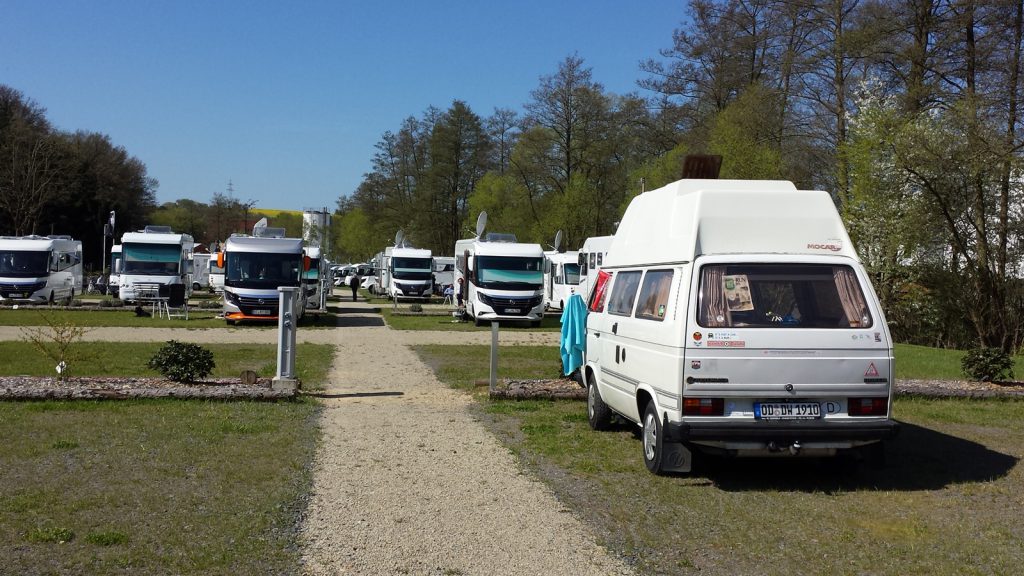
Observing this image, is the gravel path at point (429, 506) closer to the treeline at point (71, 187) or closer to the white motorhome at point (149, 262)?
the white motorhome at point (149, 262)

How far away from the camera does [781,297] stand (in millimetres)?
7504

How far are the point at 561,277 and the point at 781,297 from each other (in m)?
32.0

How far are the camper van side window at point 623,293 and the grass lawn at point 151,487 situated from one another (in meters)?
3.34

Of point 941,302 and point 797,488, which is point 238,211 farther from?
point 797,488

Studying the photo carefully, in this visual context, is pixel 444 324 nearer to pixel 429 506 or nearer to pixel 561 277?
pixel 561 277

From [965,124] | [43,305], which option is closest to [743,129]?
[965,124]

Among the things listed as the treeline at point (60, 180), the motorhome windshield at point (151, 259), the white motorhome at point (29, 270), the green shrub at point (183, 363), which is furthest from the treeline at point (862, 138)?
the treeline at point (60, 180)

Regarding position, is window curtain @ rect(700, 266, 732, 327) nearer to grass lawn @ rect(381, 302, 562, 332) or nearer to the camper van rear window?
the camper van rear window

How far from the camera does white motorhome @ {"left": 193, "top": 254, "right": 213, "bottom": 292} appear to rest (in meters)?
54.3

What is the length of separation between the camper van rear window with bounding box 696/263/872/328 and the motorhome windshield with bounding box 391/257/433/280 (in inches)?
1468

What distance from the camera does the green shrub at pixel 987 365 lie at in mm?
13711

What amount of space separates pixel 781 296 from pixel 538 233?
147ft

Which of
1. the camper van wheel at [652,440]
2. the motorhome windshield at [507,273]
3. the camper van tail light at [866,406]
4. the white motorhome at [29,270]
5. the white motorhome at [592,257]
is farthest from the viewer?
the white motorhome at [29,270]

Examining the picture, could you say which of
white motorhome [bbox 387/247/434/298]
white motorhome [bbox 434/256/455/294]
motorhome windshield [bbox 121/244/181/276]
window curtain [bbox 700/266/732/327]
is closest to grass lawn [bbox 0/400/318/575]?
window curtain [bbox 700/266/732/327]
